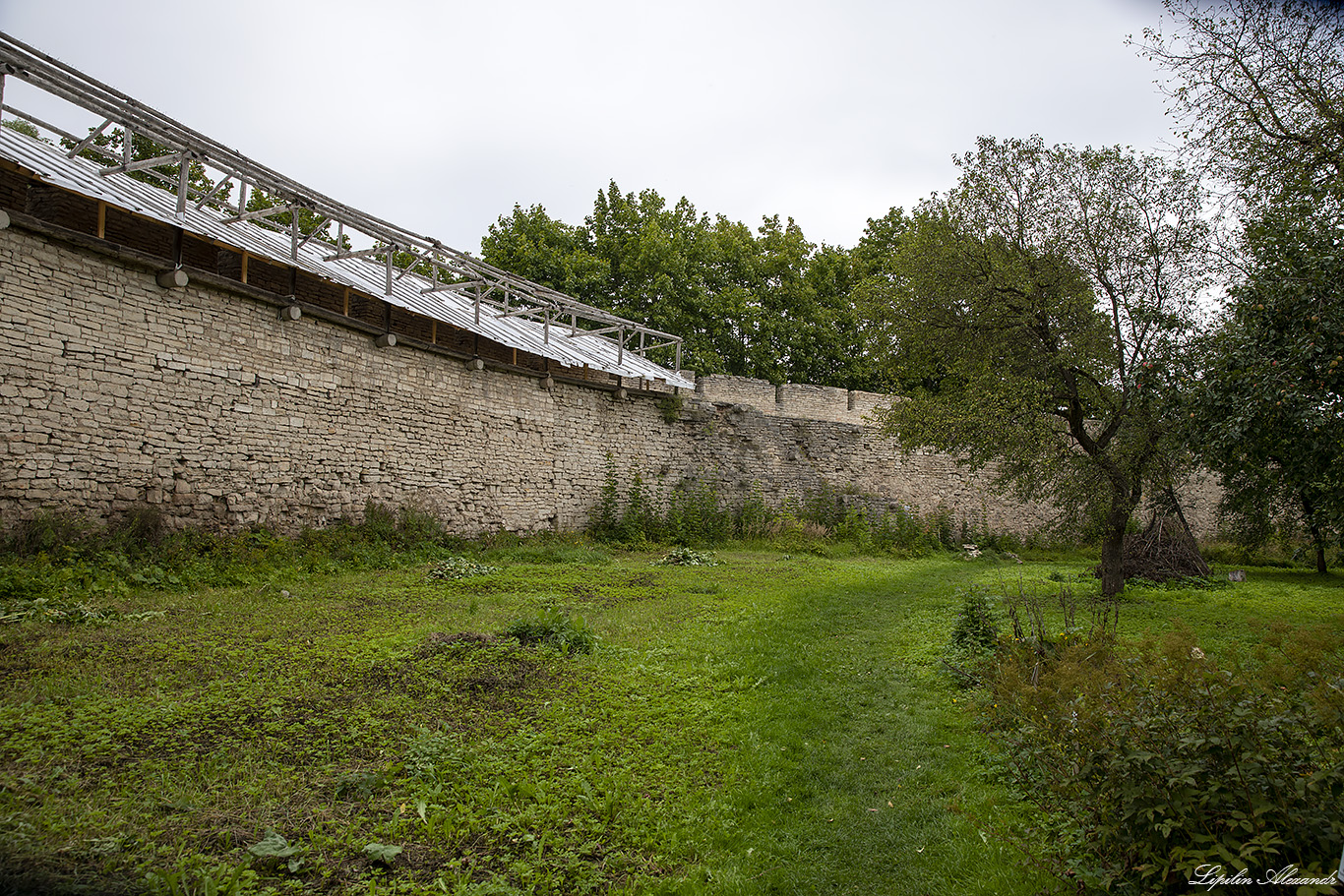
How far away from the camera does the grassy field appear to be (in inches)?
121

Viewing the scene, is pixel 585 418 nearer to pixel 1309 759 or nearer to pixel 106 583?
pixel 106 583

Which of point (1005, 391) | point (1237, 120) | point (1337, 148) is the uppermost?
point (1237, 120)

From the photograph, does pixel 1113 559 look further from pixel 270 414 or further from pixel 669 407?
pixel 270 414

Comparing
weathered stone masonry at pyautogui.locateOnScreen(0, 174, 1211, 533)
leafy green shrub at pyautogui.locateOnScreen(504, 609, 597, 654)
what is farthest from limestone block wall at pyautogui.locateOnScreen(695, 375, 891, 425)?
leafy green shrub at pyautogui.locateOnScreen(504, 609, 597, 654)

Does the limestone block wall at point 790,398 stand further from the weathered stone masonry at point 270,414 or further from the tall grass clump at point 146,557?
the tall grass clump at point 146,557

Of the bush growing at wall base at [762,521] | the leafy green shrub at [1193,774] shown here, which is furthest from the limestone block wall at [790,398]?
the leafy green shrub at [1193,774]

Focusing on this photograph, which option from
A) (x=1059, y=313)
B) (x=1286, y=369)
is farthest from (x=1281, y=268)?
(x=1059, y=313)

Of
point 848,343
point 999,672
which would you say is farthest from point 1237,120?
point 848,343

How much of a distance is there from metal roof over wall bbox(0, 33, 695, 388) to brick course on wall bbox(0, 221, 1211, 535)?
0.62 metres

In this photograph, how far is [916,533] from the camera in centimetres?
1903

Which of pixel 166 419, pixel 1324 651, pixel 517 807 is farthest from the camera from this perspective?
pixel 166 419

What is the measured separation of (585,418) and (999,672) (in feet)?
37.8

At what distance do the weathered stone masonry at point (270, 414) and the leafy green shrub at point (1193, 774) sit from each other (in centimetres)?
968

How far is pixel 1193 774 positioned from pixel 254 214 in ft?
39.1
